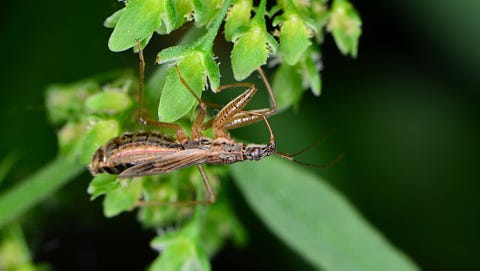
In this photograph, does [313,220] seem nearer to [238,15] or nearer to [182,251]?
[182,251]

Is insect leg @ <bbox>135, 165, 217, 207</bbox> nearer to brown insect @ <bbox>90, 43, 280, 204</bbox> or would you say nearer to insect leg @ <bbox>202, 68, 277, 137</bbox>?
brown insect @ <bbox>90, 43, 280, 204</bbox>

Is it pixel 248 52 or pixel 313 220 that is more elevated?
pixel 248 52

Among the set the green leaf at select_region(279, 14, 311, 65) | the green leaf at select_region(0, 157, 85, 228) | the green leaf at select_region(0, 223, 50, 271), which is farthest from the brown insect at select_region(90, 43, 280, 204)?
the green leaf at select_region(0, 223, 50, 271)

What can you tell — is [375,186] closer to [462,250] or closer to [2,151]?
[462,250]

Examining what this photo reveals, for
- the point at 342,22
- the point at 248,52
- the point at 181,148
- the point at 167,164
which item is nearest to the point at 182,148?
the point at 181,148

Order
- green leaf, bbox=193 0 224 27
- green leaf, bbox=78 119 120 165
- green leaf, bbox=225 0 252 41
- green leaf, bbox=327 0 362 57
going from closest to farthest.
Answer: green leaf, bbox=193 0 224 27 < green leaf, bbox=225 0 252 41 < green leaf, bbox=78 119 120 165 < green leaf, bbox=327 0 362 57

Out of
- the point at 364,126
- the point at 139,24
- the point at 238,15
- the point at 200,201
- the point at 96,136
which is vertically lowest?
the point at 364,126

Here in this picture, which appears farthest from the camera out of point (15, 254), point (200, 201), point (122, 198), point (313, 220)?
point (15, 254)

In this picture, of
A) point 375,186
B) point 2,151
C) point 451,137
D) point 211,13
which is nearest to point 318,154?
point 375,186
